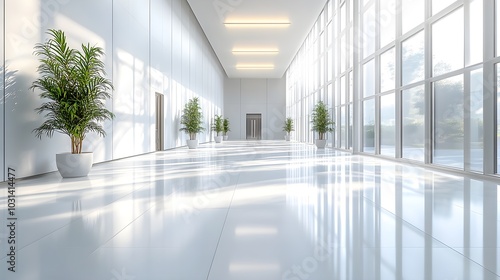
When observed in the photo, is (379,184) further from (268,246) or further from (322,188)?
(268,246)

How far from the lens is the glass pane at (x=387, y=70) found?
11352 mm

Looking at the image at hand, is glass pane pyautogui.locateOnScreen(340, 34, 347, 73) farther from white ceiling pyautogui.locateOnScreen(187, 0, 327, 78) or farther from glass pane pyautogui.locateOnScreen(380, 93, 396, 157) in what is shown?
glass pane pyautogui.locateOnScreen(380, 93, 396, 157)

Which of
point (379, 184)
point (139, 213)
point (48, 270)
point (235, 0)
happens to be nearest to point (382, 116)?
point (379, 184)

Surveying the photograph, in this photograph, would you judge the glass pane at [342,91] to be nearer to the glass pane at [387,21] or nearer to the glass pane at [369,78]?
the glass pane at [369,78]

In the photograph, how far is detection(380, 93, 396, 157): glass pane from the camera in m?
11.3

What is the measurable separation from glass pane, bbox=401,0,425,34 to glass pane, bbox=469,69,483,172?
3031mm

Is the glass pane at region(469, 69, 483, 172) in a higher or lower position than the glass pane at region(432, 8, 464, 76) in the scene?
lower

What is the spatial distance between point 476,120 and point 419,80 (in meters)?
2.74

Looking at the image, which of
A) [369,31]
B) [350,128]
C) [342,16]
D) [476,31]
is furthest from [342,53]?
[476,31]

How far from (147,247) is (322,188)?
355cm

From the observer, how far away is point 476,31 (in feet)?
23.7

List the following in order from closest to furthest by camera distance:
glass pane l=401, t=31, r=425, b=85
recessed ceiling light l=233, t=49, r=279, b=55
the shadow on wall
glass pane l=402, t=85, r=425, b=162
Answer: the shadow on wall → glass pane l=402, t=85, r=425, b=162 → glass pane l=401, t=31, r=425, b=85 → recessed ceiling light l=233, t=49, r=279, b=55

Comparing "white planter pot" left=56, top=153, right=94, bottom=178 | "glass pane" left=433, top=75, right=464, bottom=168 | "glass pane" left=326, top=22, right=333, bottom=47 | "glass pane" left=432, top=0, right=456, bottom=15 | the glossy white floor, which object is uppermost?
"glass pane" left=326, top=22, right=333, bottom=47

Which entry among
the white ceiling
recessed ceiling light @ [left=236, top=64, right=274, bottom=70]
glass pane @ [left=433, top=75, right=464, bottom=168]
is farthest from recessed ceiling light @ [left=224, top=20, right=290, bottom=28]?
glass pane @ [left=433, top=75, right=464, bottom=168]
